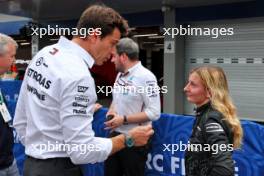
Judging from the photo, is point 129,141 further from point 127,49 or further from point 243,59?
point 243,59

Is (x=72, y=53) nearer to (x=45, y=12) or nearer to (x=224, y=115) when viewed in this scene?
(x=224, y=115)

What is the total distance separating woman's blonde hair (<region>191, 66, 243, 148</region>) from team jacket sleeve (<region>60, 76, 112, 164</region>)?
985mm

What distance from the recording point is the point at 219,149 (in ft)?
8.55

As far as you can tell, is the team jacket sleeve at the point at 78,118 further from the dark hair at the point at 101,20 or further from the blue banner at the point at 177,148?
the blue banner at the point at 177,148

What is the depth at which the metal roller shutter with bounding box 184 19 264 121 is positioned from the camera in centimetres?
912

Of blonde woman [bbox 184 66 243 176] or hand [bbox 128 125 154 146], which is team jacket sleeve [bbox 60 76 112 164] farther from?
blonde woman [bbox 184 66 243 176]

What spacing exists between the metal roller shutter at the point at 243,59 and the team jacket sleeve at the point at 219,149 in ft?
22.1

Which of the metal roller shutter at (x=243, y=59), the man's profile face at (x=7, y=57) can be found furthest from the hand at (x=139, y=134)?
the metal roller shutter at (x=243, y=59)

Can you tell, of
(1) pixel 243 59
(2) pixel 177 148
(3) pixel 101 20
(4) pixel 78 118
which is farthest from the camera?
(1) pixel 243 59

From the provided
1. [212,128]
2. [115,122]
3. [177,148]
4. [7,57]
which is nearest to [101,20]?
[212,128]

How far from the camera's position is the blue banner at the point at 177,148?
3.50 metres

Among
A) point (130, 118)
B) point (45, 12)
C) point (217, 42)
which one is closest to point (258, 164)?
point (130, 118)

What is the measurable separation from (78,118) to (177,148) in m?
2.04

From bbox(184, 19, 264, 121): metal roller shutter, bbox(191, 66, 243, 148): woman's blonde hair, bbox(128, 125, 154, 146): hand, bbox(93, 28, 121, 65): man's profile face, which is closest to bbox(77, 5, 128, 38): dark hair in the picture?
bbox(93, 28, 121, 65): man's profile face
